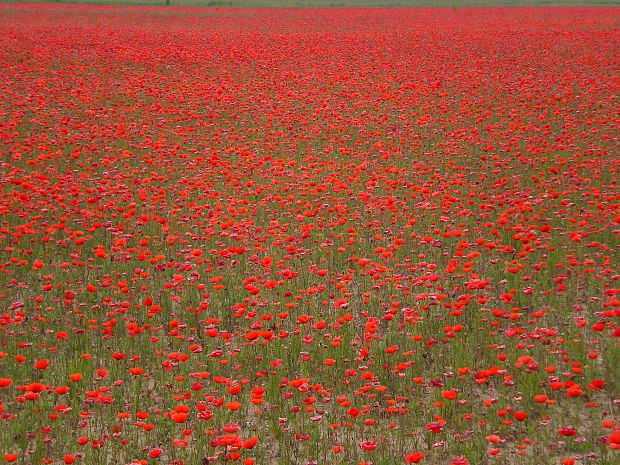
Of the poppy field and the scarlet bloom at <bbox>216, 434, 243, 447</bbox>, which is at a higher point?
the scarlet bloom at <bbox>216, 434, 243, 447</bbox>

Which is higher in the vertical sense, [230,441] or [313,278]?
[230,441]

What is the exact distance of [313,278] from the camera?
6996mm

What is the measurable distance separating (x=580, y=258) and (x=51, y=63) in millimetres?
15996

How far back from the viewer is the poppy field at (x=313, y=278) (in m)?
4.50

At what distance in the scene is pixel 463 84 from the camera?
52.0ft

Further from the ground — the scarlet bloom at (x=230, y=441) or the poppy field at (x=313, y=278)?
the scarlet bloom at (x=230, y=441)

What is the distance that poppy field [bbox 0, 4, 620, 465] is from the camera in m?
4.50

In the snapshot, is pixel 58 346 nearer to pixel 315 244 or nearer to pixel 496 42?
pixel 315 244

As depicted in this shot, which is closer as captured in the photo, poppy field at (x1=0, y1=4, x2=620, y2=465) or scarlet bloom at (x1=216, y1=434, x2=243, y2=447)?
scarlet bloom at (x1=216, y1=434, x2=243, y2=447)

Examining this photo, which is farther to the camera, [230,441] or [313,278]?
[313,278]

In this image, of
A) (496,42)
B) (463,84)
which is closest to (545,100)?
(463,84)

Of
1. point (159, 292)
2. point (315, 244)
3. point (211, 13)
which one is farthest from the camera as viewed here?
point (211, 13)

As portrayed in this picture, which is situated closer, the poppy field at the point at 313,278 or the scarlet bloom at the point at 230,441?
the scarlet bloom at the point at 230,441

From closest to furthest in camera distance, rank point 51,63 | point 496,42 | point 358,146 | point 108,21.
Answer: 1. point 358,146
2. point 51,63
3. point 496,42
4. point 108,21
